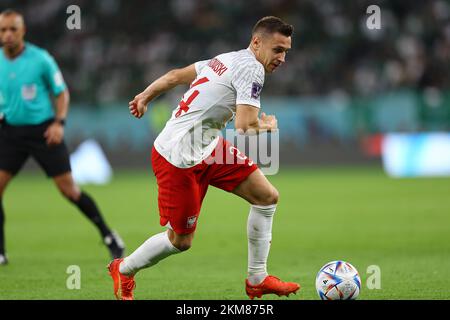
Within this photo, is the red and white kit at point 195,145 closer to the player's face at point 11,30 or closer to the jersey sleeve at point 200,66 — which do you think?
the jersey sleeve at point 200,66

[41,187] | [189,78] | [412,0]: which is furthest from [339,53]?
[189,78]

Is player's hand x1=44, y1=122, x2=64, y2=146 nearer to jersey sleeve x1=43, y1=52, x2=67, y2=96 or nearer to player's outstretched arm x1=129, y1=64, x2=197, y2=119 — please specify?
jersey sleeve x1=43, y1=52, x2=67, y2=96

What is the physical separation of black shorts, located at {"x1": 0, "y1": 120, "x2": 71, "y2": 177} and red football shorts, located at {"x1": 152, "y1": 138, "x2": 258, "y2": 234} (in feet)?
9.06

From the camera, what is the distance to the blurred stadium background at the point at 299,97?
44.8 ft

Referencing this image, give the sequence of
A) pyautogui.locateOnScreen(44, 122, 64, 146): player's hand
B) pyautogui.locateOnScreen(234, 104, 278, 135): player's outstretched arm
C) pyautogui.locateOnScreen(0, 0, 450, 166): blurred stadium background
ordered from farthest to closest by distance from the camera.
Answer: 1. pyautogui.locateOnScreen(0, 0, 450, 166): blurred stadium background
2. pyautogui.locateOnScreen(44, 122, 64, 146): player's hand
3. pyautogui.locateOnScreen(234, 104, 278, 135): player's outstretched arm

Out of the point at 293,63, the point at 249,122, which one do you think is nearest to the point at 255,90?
the point at 249,122

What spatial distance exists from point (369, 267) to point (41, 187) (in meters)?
11.8

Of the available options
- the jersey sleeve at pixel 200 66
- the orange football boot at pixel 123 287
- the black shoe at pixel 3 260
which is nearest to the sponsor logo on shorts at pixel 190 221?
the orange football boot at pixel 123 287

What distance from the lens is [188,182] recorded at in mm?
6570

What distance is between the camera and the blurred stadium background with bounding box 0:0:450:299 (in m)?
13.7

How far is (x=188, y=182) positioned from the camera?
657cm

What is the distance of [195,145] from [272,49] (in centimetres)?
92

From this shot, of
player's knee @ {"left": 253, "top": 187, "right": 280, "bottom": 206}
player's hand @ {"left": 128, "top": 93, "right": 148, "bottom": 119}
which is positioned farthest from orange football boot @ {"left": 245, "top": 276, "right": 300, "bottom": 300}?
player's hand @ {"left": 128, "top": 93, "right": 148, "bottom": 119}

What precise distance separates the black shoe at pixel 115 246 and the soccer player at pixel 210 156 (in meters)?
2.35
